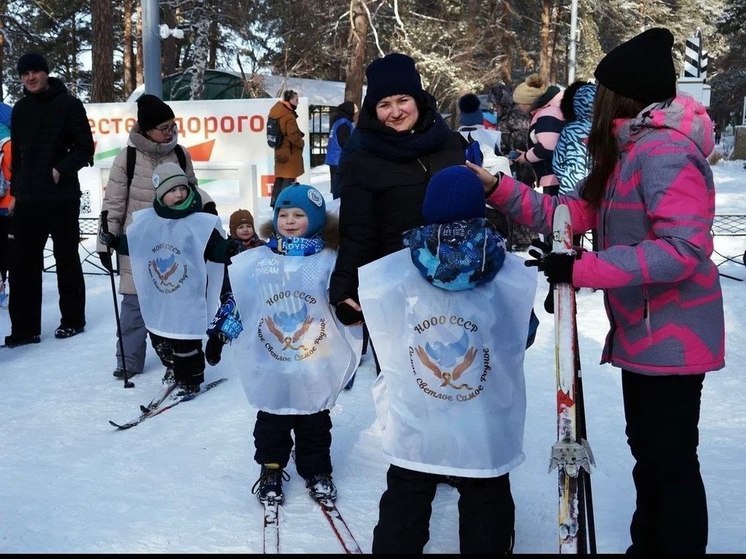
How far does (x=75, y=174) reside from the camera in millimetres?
6199

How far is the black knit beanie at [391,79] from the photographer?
3.02m

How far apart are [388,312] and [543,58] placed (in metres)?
30.9

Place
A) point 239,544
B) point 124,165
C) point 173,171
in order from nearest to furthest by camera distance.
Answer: point 239,544 < point 173,171 < point 124,165

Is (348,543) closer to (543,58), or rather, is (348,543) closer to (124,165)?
(124,165)

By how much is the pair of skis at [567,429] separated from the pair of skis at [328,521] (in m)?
1.02

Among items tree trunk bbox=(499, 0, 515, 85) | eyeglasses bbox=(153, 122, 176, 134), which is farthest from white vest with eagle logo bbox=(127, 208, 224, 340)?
tree trunk bbox=(499, 0, 515, 85)

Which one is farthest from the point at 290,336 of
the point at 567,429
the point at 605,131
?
the point at 605,131

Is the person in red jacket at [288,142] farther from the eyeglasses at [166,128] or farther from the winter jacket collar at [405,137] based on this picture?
the winter jacket collar at [405,137]

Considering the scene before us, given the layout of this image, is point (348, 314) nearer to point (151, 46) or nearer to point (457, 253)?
point (457, 253)

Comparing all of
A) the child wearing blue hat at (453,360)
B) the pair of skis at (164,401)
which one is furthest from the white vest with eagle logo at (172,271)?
the child wearing blue hat at (453,360)

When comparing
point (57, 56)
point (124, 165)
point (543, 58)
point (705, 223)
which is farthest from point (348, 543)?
point (57, 56)

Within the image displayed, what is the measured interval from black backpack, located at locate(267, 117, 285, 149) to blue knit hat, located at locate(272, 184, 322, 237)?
7.84 meters

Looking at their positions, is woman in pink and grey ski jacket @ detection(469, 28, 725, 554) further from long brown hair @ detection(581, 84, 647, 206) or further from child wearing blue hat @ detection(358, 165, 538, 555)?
child wearing blue hat @ detection(358, 165, 538, 555)

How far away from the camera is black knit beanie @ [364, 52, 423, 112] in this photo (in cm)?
302
